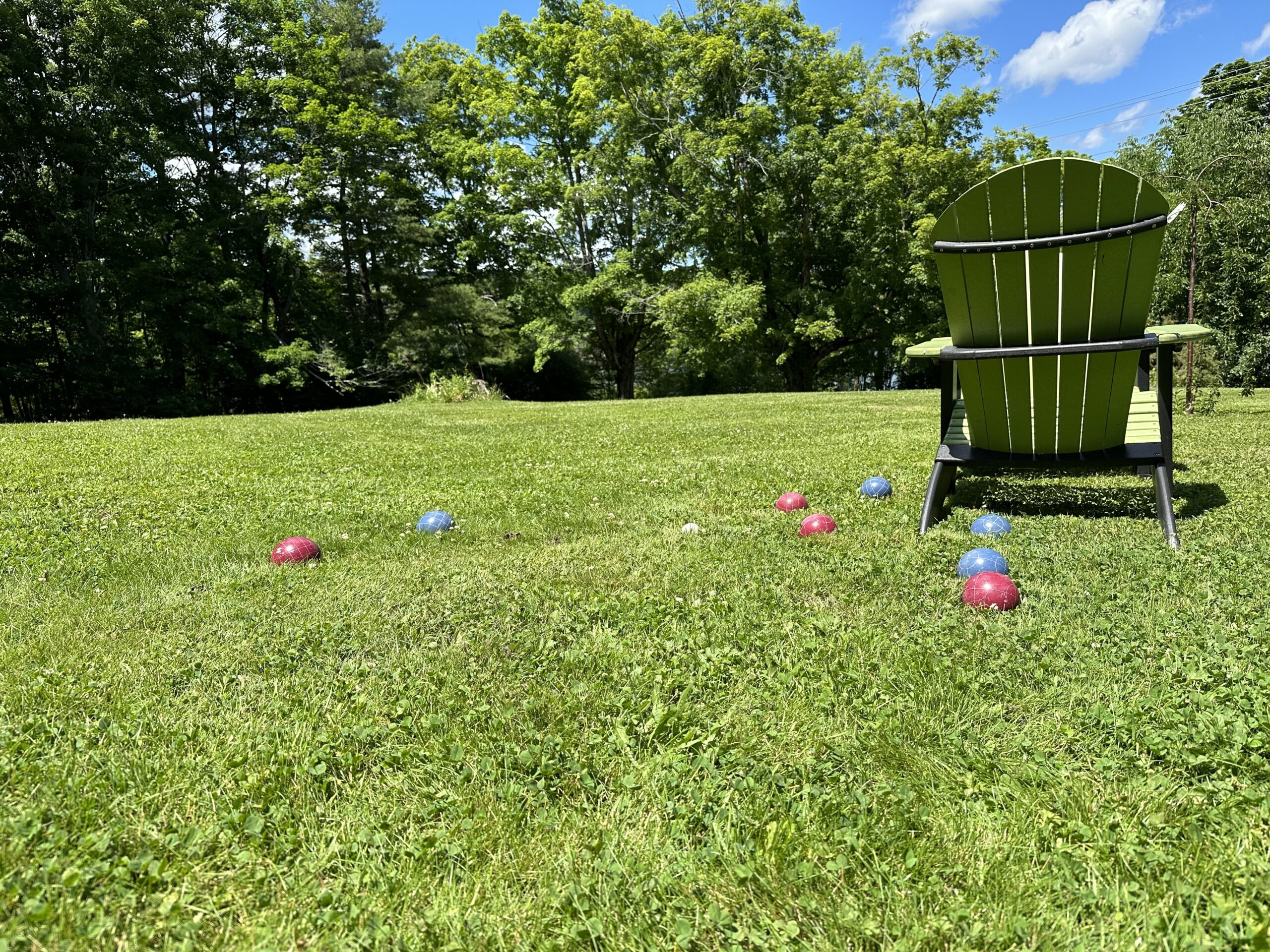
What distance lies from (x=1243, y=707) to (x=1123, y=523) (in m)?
2.50

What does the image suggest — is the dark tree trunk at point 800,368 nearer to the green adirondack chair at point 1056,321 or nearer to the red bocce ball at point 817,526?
the green adirondack chair at point 1056,321

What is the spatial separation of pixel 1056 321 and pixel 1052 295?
16 centimetres

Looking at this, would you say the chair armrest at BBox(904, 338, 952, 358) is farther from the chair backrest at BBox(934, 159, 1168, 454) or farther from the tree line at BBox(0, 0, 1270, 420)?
the tree line at BBox(0, 0, 1270, 420)

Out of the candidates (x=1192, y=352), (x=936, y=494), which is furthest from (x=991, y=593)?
(x=1192, y=352)

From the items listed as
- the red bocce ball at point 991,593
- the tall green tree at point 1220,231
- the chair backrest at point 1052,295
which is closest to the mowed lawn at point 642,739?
the red bocce ball at point 991,593

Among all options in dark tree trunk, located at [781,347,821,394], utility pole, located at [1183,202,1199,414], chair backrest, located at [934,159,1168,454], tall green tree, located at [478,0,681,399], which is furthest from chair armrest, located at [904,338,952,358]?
dark tree trunk, located at [781,347,821,394]

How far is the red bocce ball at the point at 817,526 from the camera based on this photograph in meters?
4.35

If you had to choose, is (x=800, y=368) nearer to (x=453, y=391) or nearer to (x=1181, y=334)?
(x=453, y=391)

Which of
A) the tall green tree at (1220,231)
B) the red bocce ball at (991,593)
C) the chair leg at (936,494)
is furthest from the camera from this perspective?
the tall green tree at (1220,231)

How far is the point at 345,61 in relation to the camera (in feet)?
80.4

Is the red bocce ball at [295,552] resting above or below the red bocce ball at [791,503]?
above

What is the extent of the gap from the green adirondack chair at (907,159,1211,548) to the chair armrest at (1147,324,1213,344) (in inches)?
0.5

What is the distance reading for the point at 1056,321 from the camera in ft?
12.9

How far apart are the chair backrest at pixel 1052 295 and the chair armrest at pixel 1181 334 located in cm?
13
